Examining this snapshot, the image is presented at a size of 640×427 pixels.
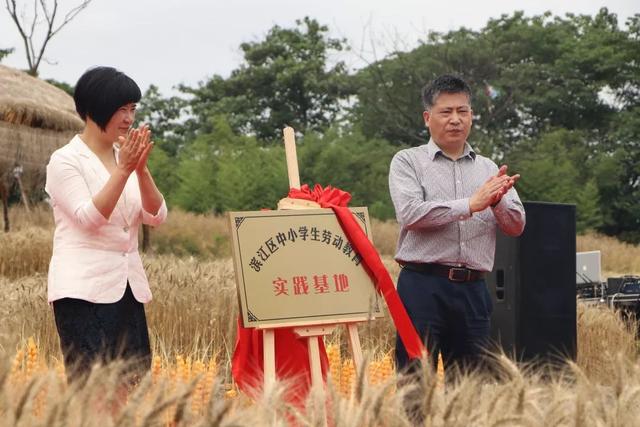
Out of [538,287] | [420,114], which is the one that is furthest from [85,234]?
[420,114]

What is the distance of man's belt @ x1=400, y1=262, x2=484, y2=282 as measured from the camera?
4738mm

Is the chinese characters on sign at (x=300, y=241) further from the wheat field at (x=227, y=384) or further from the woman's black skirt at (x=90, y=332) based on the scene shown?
the woman's black skirt at (x=90, y=332)

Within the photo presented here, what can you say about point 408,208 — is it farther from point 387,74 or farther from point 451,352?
point 387,74

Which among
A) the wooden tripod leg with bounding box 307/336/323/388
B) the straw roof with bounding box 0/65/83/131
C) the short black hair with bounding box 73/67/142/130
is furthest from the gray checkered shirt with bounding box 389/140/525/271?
the straw roof with bounding box 0/65/83/131

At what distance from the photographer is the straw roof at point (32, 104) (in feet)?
63.3

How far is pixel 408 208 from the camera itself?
4.69 m

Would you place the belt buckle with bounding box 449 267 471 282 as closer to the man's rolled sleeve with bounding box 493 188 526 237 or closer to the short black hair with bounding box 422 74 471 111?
the man's rolled sleeve with bounding box 493 188 526 237

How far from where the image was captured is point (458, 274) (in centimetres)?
475

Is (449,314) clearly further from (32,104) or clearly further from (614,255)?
(614,255)

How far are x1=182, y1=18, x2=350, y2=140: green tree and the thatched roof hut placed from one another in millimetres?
20901

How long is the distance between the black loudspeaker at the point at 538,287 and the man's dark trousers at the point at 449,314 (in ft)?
10.1

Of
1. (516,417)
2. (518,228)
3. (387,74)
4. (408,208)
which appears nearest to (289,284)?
(408,208)

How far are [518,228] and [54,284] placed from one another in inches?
76.3

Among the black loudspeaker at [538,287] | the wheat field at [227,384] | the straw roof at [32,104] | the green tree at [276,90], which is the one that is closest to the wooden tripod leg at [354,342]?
the wheat field at [227,384]
